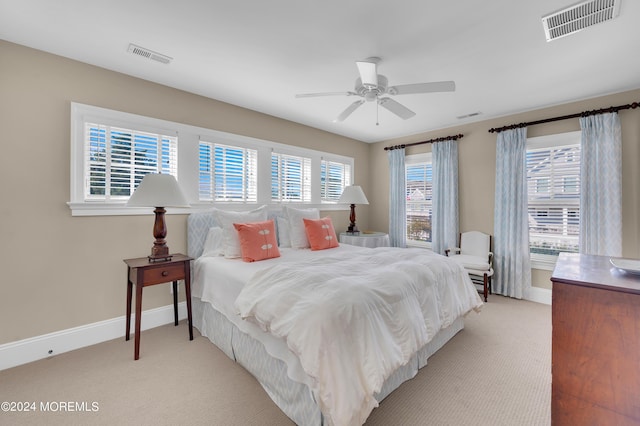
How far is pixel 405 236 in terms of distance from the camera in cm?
532

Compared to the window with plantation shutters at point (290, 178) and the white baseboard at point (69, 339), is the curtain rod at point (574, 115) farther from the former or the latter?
the white baseboard at point (69, 339)

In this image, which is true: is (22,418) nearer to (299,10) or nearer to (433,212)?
(299,10)

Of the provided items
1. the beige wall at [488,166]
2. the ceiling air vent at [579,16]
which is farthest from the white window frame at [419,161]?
the ceiling air vent at [579,16]

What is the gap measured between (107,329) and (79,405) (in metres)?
1.02

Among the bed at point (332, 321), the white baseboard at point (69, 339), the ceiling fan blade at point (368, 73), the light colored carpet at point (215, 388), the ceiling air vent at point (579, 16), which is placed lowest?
the light colored carpet at point (215, 388)

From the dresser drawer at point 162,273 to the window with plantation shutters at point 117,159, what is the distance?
3.00 ft

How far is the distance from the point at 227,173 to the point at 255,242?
1.27m

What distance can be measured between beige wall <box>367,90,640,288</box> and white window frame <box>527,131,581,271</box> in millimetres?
66

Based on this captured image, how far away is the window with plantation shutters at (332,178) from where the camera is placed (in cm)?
499

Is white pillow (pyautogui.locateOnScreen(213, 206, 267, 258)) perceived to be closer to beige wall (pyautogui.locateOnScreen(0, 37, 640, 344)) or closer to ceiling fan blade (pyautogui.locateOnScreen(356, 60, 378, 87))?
beige wall (pyautogui.locateOnScreen(0, 37, 640, 344))

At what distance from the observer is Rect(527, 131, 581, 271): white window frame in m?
3.61

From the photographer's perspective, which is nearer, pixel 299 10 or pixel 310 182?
pixel 299 10

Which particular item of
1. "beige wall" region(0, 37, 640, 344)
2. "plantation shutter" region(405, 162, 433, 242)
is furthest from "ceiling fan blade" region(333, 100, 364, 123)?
"plantation shutter" region(405, 162, 433, 242)

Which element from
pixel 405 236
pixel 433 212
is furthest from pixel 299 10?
pixel 405 236
